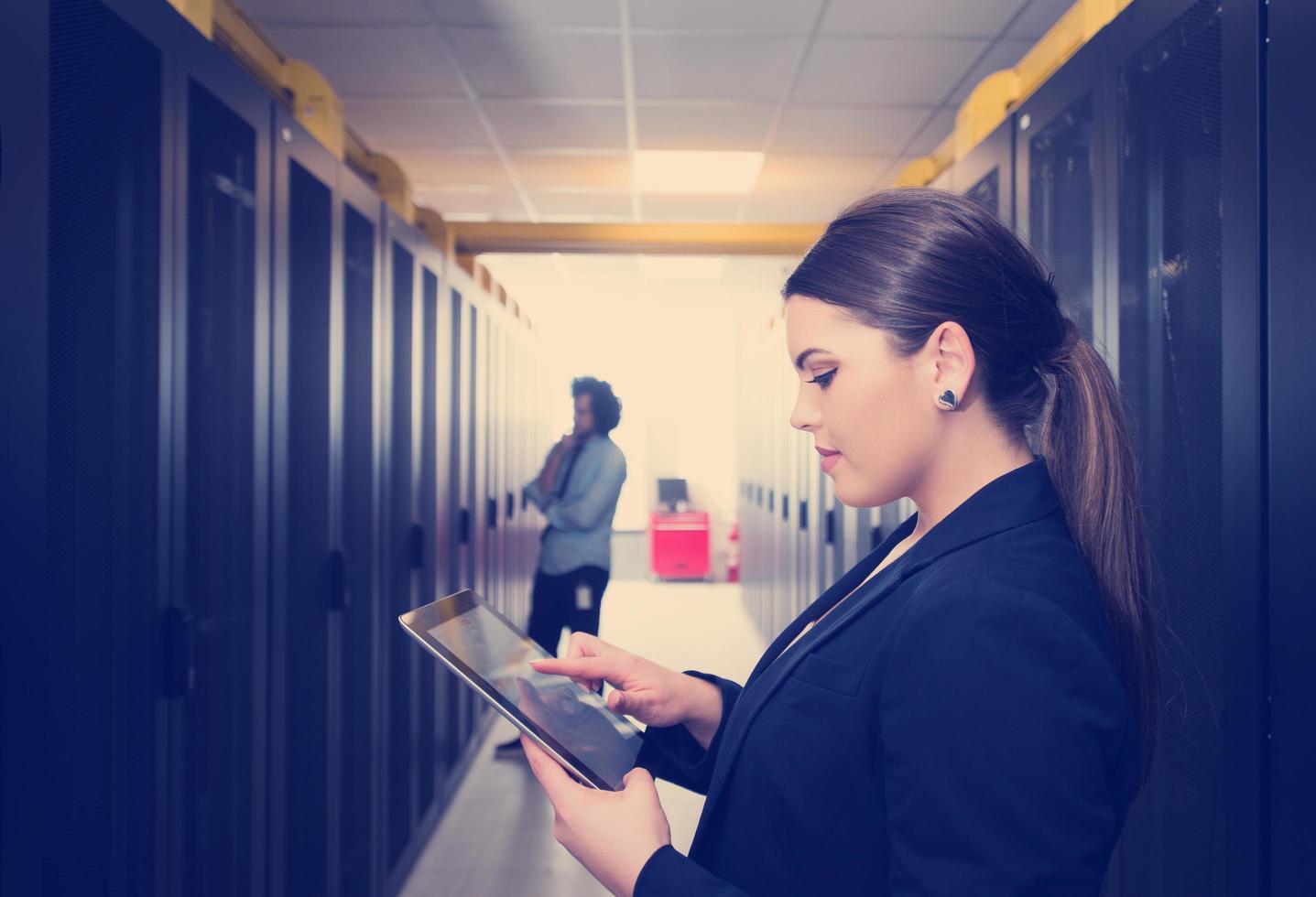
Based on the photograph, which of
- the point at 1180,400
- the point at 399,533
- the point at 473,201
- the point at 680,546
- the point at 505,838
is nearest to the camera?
the point at 1180,400

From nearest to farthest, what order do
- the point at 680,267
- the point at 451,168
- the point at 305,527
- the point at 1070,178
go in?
the point at 1070,178 → the point at 305,527 → the point at 451,168 → the point at 680,267

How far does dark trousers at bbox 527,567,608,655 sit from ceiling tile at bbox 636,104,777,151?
179 centimetres

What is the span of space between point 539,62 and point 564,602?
1967 millimetres

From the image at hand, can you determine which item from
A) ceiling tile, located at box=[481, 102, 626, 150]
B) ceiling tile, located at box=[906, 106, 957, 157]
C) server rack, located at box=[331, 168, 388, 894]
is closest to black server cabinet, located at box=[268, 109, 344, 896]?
server rack, located at box=[331, 168, 388, 894]

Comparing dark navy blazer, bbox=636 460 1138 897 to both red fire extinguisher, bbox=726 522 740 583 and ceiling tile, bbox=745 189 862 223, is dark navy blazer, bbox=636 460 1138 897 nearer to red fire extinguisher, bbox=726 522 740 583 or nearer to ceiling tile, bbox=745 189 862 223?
ceiling tile, bbox=745 189 862 223

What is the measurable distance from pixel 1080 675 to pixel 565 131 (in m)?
3.54

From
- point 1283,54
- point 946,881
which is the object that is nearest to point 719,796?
point 946,881

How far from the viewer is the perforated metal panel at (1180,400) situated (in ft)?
3.34

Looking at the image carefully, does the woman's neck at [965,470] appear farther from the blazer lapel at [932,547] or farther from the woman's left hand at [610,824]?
the woman's left hand at [610,824]

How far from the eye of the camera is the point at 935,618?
0.63m

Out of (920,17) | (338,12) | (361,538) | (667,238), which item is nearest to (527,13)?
(338,12)

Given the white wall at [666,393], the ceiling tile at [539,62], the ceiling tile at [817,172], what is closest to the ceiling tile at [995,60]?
the ceiling tile at [817,172]

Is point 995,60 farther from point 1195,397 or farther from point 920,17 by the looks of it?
point 1195,397

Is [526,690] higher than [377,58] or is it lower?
lower
